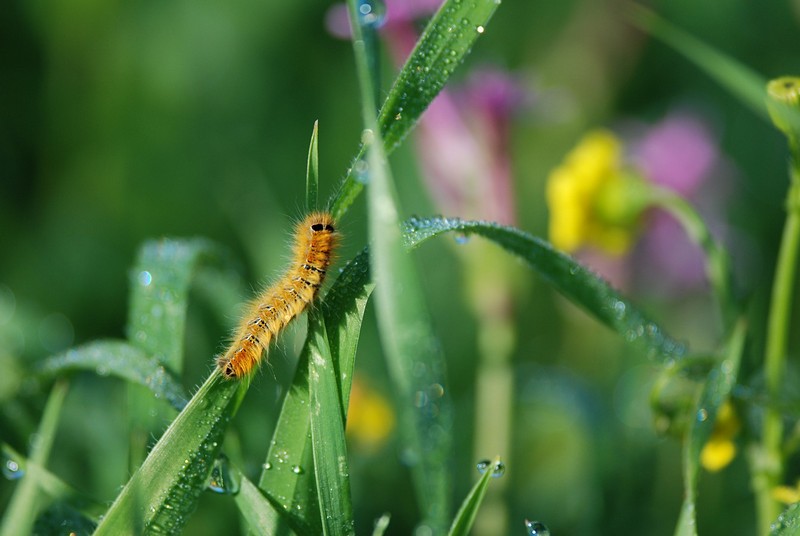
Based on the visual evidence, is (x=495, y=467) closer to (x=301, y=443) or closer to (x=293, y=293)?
(x=301, y=443)

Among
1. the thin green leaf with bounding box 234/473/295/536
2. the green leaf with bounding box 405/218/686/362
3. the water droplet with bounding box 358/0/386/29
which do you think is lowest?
the thin green leaf with bounding box 234/473/295/536

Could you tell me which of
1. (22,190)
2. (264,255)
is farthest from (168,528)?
(22,190)

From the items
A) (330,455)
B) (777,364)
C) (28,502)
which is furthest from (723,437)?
(28,502)

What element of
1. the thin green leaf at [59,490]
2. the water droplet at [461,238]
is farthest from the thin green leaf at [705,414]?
the thin green leaf at [59,490]

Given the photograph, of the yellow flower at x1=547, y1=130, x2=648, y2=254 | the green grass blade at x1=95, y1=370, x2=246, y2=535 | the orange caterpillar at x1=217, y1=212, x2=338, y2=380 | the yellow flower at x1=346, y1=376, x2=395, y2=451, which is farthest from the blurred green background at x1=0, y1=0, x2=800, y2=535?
the green grass blade at x1=95, y1=370, x2=246, y2=535

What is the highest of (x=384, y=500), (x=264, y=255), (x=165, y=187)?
(x=165, y=187)

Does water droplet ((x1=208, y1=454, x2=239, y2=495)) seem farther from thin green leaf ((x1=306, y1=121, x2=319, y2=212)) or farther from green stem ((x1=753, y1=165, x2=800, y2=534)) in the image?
green stem ((x1=753, y1=165, x2=800, y2=534))

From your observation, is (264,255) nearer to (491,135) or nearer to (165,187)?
(491,135)
